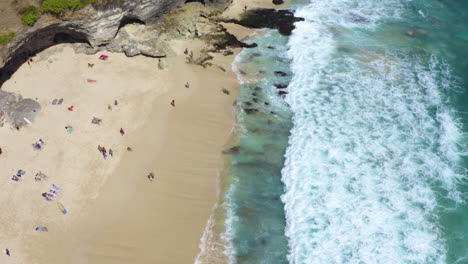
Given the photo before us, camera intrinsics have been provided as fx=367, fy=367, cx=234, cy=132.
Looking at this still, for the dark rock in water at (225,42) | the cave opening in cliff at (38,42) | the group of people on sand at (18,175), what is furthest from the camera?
the dark rock in water at (225,42)

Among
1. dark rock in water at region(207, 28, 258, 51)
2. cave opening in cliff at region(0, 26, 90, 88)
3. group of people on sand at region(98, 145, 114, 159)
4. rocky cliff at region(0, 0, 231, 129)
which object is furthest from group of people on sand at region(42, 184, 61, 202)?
dark rock in water at region(207, 28, 258, 51)

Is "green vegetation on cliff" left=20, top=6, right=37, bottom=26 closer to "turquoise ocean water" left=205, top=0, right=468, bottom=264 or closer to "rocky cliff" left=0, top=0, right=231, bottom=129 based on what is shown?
"rocky cliff" left=0, top=0, right=231, bottom=129

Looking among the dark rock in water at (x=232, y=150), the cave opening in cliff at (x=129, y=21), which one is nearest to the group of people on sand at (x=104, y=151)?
the dark rock in water at (x=232, y=150)

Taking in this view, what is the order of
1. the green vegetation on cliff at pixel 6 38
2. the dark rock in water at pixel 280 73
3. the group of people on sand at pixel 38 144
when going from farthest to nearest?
the dark rock in water at pixel 280 73
the green vegetation on cliff at pixel 6 38
the group of people on sand at pixel 38 144

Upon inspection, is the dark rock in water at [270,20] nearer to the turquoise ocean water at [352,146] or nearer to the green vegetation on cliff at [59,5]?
the turquoise ocean water at [352,146]

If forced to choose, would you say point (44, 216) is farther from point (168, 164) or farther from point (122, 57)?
point (122, 57)

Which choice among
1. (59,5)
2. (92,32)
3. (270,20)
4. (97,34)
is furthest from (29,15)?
(270,20)
